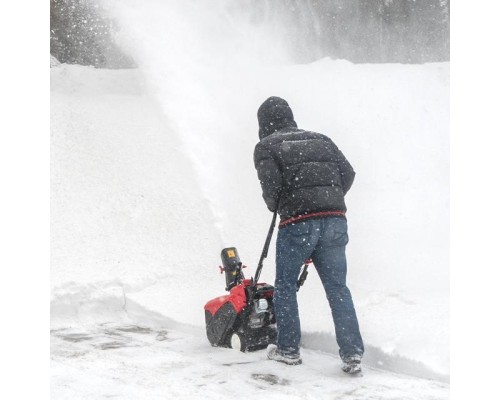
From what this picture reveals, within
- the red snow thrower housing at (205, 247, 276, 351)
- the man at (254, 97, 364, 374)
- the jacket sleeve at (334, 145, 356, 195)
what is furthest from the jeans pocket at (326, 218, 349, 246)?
the red snow thrower housing at (205, 247, 276, 351)

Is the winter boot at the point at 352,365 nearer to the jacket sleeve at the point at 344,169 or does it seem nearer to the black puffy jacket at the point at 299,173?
the black puffy jacket at the point at 299,173

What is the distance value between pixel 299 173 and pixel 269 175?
18 centimetres

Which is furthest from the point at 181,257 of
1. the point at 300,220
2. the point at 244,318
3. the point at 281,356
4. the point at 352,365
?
the point at 352,365

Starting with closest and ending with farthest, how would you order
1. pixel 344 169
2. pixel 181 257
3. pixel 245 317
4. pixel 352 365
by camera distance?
pixel 352 365, pixel 344 169, pixel 245 317, pixel 181 257

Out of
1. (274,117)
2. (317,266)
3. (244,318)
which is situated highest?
(274,117)

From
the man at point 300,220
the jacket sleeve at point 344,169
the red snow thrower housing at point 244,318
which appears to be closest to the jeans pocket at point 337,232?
the man at point 300,220

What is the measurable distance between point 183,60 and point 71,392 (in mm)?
6819

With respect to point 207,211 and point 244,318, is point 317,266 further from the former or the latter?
point 207,211

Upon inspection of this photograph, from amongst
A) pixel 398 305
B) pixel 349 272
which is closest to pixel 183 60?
pixel 349 272

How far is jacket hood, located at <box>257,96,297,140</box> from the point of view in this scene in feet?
12.4

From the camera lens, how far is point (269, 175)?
11.6ft

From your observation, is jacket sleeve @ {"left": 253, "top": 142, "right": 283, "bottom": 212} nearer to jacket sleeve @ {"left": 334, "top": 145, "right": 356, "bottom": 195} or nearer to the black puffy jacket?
the black puffy jacket

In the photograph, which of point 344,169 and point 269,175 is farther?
point 344,169

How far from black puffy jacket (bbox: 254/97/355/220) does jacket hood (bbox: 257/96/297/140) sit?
0.40 feet
